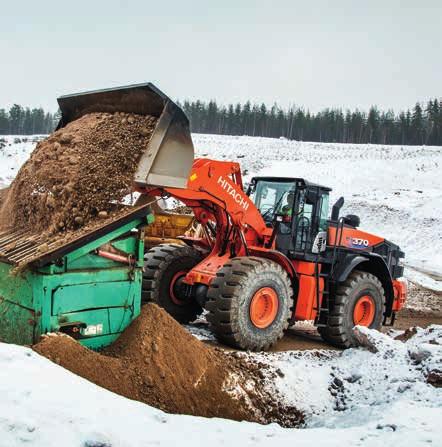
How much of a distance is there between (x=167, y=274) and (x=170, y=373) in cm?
310

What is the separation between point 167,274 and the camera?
8680mm

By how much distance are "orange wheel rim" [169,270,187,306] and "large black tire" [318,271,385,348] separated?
2.23 m

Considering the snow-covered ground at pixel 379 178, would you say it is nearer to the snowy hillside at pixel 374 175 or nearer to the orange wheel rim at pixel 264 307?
the snowy hillside at pixel 374 175

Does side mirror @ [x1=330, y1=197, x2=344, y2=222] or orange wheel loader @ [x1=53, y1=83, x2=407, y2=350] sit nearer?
orange wheel loader @ [x1=53, y1=83, x2=407, y2=350]

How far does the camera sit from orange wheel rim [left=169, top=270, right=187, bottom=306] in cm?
874

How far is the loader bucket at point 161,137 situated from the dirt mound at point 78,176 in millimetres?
126

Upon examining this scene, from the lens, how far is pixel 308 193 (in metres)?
8.55

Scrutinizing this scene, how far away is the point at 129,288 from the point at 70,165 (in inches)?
58.3

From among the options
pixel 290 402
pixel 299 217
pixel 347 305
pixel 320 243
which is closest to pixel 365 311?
pixel 347 305

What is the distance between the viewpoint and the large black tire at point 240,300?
288 inches

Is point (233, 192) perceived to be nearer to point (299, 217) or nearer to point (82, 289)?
point (299, 217)

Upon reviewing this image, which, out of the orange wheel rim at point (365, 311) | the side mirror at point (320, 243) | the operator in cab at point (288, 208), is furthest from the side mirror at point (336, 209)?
the orange wheel rim at point (365, 311)

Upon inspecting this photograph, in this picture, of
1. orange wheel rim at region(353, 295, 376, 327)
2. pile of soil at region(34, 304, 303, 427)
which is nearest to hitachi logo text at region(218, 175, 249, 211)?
pile of soil at region(34, 304, 303, 427)

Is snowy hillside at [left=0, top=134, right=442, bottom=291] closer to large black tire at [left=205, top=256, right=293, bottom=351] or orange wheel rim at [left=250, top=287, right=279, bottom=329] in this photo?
orange wheel rim at [left=250, top=287, right=279, bottom=329]
